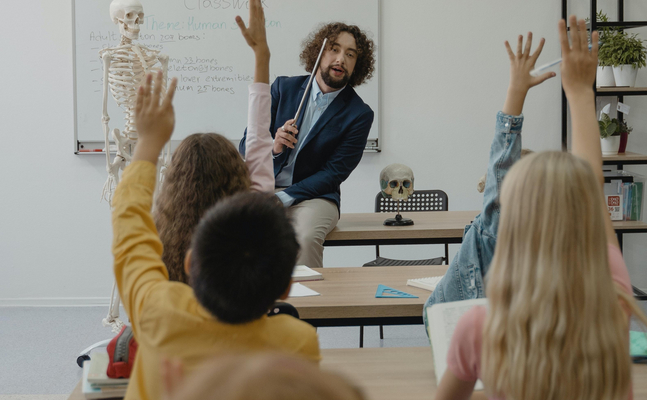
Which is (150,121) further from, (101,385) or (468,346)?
(468,346)

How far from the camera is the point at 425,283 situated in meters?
2.00

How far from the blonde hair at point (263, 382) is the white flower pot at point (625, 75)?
4.24 meters

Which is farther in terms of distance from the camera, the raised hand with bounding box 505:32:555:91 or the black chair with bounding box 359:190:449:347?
the black chair with bounding box 359:190:449:347

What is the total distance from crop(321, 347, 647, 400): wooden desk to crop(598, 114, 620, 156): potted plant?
2890 millimetres

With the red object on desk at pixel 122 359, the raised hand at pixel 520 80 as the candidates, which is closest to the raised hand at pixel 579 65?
the raised hand at pixel 520 80

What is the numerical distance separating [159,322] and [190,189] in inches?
22.4

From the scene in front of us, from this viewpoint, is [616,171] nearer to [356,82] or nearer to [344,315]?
[356,82]

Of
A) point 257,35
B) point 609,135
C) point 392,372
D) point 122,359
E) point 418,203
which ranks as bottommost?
point 392,372

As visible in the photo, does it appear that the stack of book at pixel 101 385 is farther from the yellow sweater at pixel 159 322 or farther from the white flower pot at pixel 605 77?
the white flower pot at pixel 605 77

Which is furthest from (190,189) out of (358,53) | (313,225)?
(358,53)

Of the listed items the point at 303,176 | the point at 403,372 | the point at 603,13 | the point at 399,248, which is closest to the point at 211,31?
the point at 303,176

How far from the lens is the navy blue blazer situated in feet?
10.2

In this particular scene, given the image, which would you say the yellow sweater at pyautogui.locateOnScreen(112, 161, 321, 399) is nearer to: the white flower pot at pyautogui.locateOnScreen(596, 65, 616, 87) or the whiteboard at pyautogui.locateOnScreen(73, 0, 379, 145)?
the whiteboard at pyautogui.locateOnScreen(73, 0, 379, 145)

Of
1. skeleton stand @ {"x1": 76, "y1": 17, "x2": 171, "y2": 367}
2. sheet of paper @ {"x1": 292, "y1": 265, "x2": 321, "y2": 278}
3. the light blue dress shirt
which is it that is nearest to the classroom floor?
skeleton stand @ {"x1": 76, "y1": 17, "x2": 171, "y2": 367}
